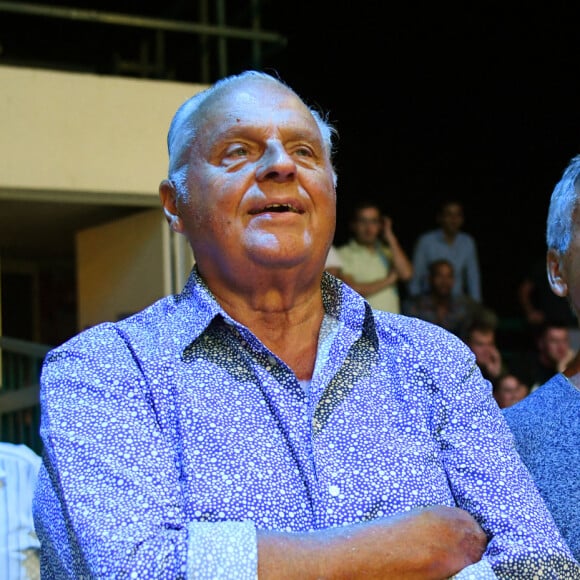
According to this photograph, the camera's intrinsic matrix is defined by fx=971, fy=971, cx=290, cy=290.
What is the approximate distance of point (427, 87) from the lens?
7508 mm

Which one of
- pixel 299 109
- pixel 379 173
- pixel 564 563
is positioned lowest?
pixel 564 563

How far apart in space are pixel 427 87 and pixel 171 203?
5868 mm

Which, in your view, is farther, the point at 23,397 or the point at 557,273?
the point at 23,397

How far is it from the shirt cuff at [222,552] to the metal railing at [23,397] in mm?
2415

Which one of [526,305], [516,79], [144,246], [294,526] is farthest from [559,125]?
[294,526]

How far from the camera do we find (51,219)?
18.2ft

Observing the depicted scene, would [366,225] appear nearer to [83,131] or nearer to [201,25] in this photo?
[201,25]

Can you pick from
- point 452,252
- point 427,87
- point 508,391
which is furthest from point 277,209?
point 427,87

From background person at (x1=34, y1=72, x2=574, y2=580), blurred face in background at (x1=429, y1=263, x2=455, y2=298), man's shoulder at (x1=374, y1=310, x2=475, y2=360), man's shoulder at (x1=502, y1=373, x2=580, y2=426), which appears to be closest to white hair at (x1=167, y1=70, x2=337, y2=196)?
background person at (x1=34, y1=72, x2=574, y2=580)

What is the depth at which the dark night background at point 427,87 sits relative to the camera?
669 cm

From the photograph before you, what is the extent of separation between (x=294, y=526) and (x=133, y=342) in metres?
0.44

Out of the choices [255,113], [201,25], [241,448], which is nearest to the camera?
[241,448]

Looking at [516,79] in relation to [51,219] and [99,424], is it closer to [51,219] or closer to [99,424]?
[51,219]

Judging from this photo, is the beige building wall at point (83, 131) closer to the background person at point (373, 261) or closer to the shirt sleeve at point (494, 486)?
the background person at point (373, 261)
